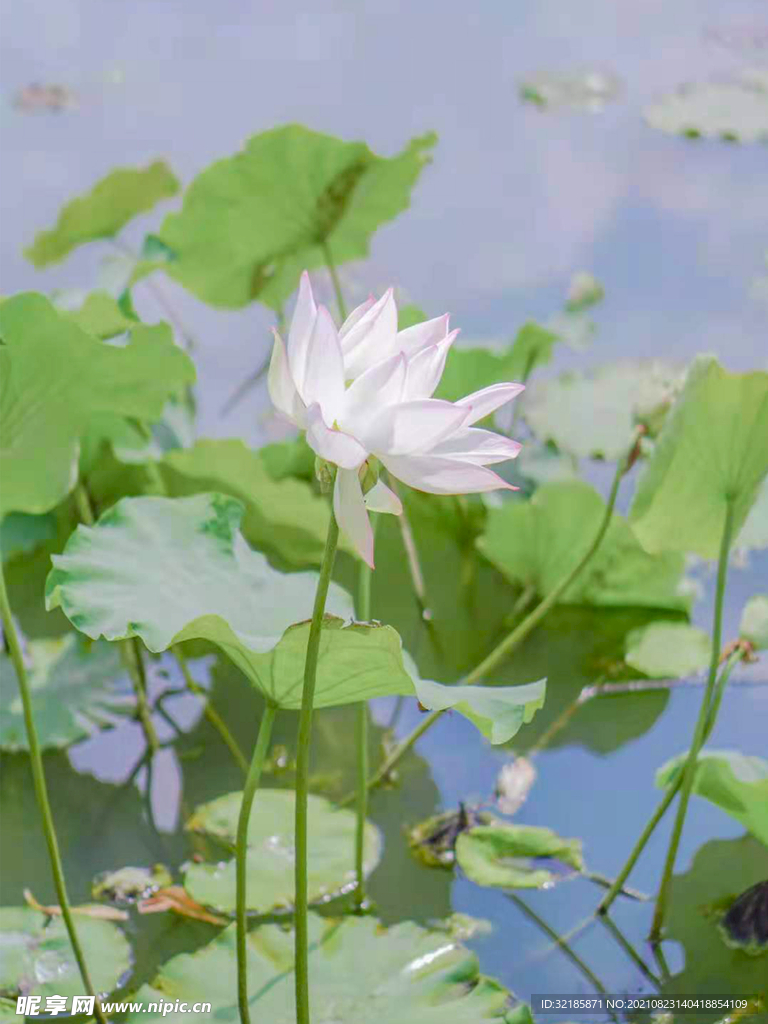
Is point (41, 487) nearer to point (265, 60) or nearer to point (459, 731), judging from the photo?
point (459, 731)

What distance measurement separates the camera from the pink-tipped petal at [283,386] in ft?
2.48

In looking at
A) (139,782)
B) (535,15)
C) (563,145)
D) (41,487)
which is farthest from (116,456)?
(535,15)

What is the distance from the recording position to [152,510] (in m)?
1.09

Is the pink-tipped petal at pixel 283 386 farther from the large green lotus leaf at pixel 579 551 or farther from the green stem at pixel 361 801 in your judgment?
the large green lotus leaf at pixel 579 551

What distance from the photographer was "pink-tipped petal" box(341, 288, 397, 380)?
79cm

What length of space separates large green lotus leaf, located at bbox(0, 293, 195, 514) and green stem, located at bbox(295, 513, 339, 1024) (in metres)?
0.38

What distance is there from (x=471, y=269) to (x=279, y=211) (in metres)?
0.79

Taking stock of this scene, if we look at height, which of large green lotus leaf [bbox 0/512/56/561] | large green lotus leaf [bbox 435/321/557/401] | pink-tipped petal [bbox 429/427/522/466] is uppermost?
pink-tipped petal [bbox 429/427/522/466]

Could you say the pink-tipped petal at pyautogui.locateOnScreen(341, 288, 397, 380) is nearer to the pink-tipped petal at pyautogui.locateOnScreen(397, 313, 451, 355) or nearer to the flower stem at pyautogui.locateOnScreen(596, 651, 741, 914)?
the pink-tipped petal at pyautogui.locateOnScreen(397, 313, 451, 355)

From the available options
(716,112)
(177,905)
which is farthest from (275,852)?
(716,112)

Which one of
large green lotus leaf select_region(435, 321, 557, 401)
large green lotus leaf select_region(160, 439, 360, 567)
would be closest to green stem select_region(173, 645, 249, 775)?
large green lotus leaf select_region(160, 439, 360, 567)

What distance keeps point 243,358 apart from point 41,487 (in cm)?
86

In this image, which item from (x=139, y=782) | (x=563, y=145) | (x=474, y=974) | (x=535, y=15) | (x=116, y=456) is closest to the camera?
(x=474, y=974)

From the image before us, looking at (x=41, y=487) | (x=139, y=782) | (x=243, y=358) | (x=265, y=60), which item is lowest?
(x=139, y=782)
